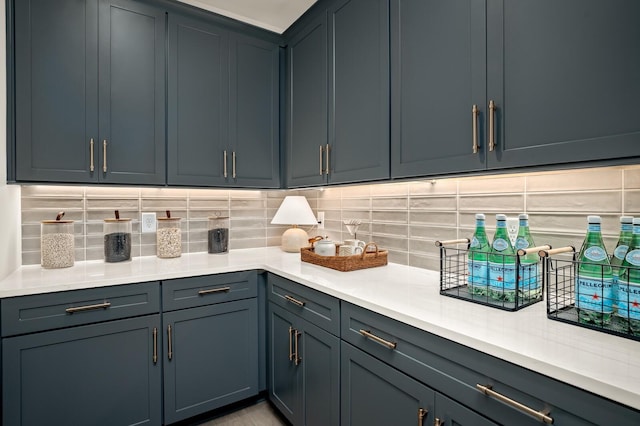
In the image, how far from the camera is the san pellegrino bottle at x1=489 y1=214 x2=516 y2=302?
114cm

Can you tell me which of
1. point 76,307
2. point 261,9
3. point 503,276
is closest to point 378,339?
point 503,276

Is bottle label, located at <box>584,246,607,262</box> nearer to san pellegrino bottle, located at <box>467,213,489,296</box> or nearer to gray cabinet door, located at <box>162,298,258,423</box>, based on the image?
san pellegrino bottle, located at <box>467,213,489,296</box>

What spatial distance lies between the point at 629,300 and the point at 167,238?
2258 millimetres

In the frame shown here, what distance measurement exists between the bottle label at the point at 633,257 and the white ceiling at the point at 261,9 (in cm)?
224

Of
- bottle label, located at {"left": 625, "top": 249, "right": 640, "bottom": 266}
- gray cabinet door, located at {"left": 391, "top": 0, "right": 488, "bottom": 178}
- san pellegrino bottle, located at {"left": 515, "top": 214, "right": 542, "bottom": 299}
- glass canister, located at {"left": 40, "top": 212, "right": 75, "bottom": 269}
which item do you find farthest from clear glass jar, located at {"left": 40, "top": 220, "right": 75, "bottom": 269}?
bottle label, located at {"left": 625, "top": 249, "right": 640, "bottom": 266}

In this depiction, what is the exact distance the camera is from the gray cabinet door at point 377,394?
1.08m

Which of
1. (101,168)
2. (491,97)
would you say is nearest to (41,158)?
(101,168)

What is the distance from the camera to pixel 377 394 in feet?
4.07

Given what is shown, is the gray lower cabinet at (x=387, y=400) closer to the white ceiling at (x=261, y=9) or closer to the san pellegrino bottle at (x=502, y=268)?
the san pellegrino bottle at (x=502, y=268)

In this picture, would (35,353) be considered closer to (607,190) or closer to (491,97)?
(491,97)

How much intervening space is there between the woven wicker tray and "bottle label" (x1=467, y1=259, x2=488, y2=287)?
65cm

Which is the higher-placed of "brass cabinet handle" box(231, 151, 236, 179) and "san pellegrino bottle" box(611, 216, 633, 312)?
"brass cabinet handle" box(231, 151, 236, 179)

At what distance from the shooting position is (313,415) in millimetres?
1604

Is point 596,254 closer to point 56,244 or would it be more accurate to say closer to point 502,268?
point 502,268
